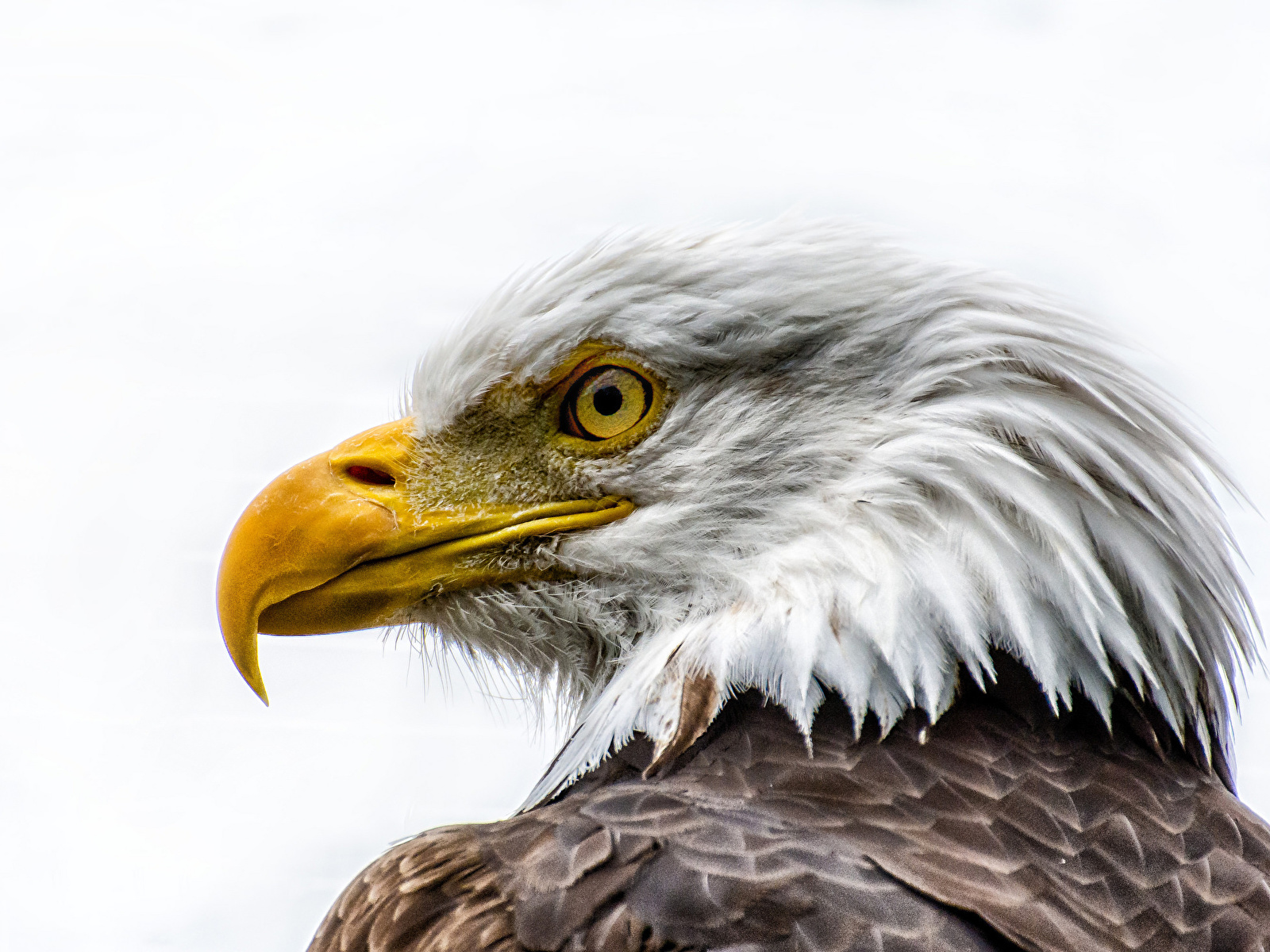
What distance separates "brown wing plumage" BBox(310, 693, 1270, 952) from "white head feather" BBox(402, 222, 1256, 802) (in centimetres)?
11

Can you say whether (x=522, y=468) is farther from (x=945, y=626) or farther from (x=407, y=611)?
(x=945, y=626)

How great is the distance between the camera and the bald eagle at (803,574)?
1.66 meters

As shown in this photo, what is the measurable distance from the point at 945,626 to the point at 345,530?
976 mm

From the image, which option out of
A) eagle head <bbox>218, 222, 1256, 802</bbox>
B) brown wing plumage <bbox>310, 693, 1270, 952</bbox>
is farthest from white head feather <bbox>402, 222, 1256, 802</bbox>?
brown wing plumage <bbox>310, 693, 1270, 952</bbox>

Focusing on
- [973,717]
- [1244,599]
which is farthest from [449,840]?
[1244,599]

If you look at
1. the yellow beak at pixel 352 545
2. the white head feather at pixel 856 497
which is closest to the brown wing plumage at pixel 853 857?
the white head feather at pixel 856 497

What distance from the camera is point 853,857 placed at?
152 cm

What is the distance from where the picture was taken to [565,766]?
2166mm

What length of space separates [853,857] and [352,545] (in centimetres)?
100

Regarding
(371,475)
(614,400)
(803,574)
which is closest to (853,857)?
(803,574)

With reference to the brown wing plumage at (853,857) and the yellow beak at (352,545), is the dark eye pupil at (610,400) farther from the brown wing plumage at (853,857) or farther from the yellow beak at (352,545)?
the brown wing plumage at (853,857)

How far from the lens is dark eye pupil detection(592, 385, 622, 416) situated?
85.4 inches

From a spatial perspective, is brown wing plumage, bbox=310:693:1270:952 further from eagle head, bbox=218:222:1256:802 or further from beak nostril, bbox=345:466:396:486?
beak nostril, bbox=345:466:396:486

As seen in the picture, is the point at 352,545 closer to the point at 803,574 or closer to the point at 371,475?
the point at 371,475
